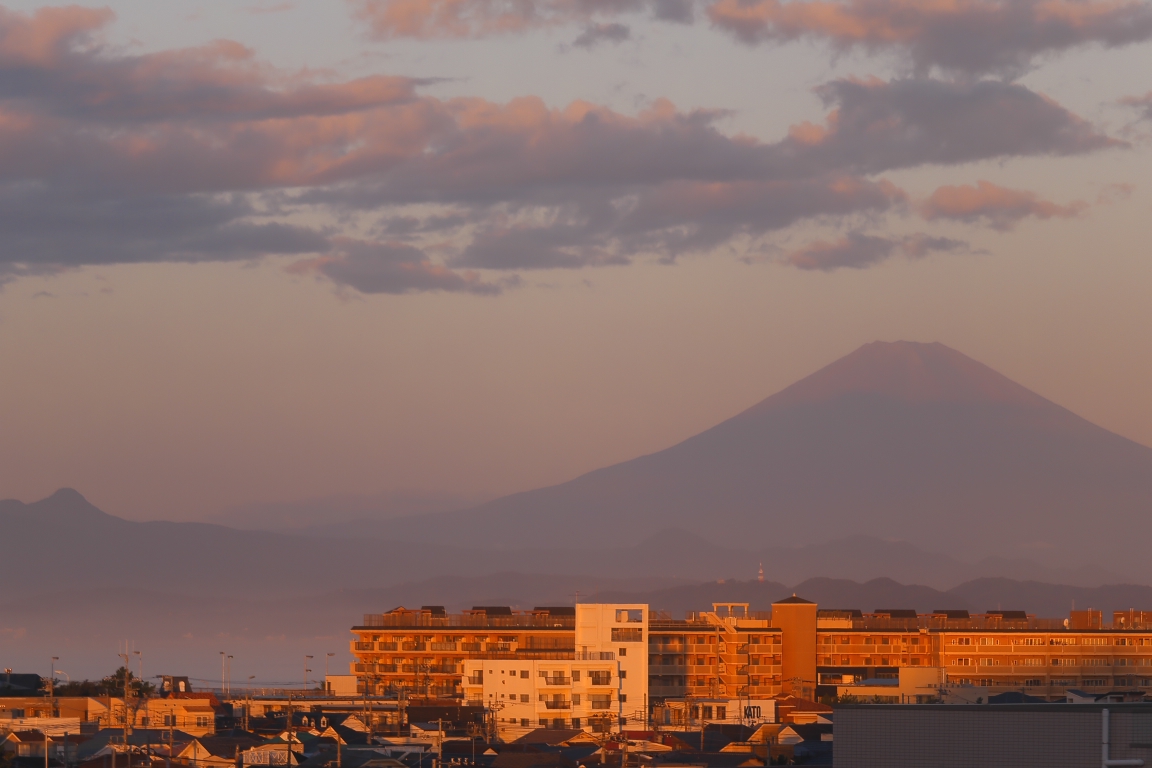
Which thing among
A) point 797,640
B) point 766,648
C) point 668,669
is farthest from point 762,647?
point 668,669

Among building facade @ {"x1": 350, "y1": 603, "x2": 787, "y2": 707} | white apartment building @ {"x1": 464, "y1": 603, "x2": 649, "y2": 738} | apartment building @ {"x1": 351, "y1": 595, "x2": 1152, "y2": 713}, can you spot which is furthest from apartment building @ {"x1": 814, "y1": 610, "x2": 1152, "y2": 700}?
white apartment building @ {"x1": 464, "y1": 603, "x2": 649, "y2": 738}

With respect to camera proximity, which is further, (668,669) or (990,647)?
(990,647)

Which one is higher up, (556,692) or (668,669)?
(668,669)

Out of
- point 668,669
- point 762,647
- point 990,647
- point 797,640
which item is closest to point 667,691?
point 668,669

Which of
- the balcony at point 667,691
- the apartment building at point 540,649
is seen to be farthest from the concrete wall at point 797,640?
the balcony at point 667,691

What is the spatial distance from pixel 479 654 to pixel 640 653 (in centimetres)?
1340

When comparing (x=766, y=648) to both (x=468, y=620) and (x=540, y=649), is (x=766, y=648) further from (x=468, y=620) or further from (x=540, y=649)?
(x=468, y=620)

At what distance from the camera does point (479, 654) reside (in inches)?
3856

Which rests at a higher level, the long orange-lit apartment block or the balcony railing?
the balcony railing

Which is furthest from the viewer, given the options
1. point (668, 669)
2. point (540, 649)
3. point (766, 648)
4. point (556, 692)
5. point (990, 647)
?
point (990, 647)

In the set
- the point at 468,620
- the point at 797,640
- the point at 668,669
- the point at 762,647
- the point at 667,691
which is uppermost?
the point at 468,620

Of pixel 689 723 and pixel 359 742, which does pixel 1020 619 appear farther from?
pixel 359 742

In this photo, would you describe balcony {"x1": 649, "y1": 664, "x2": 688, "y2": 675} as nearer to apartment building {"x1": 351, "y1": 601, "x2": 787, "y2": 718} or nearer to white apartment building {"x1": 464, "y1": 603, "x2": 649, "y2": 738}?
apartment building {"x1": 351, "y1": 601, "x2": 787, "y2": 718}

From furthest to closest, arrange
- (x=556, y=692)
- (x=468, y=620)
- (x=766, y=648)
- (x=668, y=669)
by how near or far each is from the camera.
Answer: (x=468, y=620)
(x=766, y=648)
(x=668, y=669)
(x=556, y=692)
